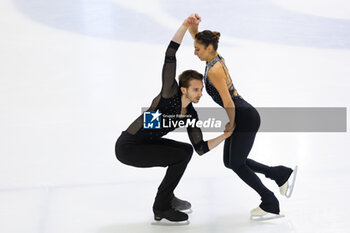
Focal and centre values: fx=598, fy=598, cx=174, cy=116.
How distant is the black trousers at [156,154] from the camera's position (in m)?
4.02

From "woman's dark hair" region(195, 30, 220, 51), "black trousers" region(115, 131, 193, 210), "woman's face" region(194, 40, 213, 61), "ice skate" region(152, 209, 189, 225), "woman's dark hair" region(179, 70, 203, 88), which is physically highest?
"woman's dark hair" region(195, 30, 220, 51)

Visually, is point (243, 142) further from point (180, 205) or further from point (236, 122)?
point (180, 205)

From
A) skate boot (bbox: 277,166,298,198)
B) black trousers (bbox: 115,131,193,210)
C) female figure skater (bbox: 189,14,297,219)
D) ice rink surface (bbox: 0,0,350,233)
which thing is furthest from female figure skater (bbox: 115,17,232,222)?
skate boot (bbox: 277,166,298,198)

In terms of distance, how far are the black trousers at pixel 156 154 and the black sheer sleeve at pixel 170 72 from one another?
40 cm

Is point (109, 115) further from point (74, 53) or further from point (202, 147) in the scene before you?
point (202, 147)

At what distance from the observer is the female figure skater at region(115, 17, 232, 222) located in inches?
151

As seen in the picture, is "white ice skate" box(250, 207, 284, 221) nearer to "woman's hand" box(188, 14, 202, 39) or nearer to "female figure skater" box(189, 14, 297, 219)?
"female figure skater" box(189, 14, 297, 219)

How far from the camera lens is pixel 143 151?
158 inches

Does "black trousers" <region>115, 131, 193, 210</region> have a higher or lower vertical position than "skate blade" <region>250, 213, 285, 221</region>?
higher

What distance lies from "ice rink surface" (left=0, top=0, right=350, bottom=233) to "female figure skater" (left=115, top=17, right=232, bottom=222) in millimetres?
241

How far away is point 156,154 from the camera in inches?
158

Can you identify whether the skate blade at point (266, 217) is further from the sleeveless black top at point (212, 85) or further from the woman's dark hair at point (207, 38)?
the woman's dark hair at point (207, 38)

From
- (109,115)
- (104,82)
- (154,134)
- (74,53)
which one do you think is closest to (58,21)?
(74,53)

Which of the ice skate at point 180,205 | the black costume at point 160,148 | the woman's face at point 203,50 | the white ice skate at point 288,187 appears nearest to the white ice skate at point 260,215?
the white ice skate at point 288,187
